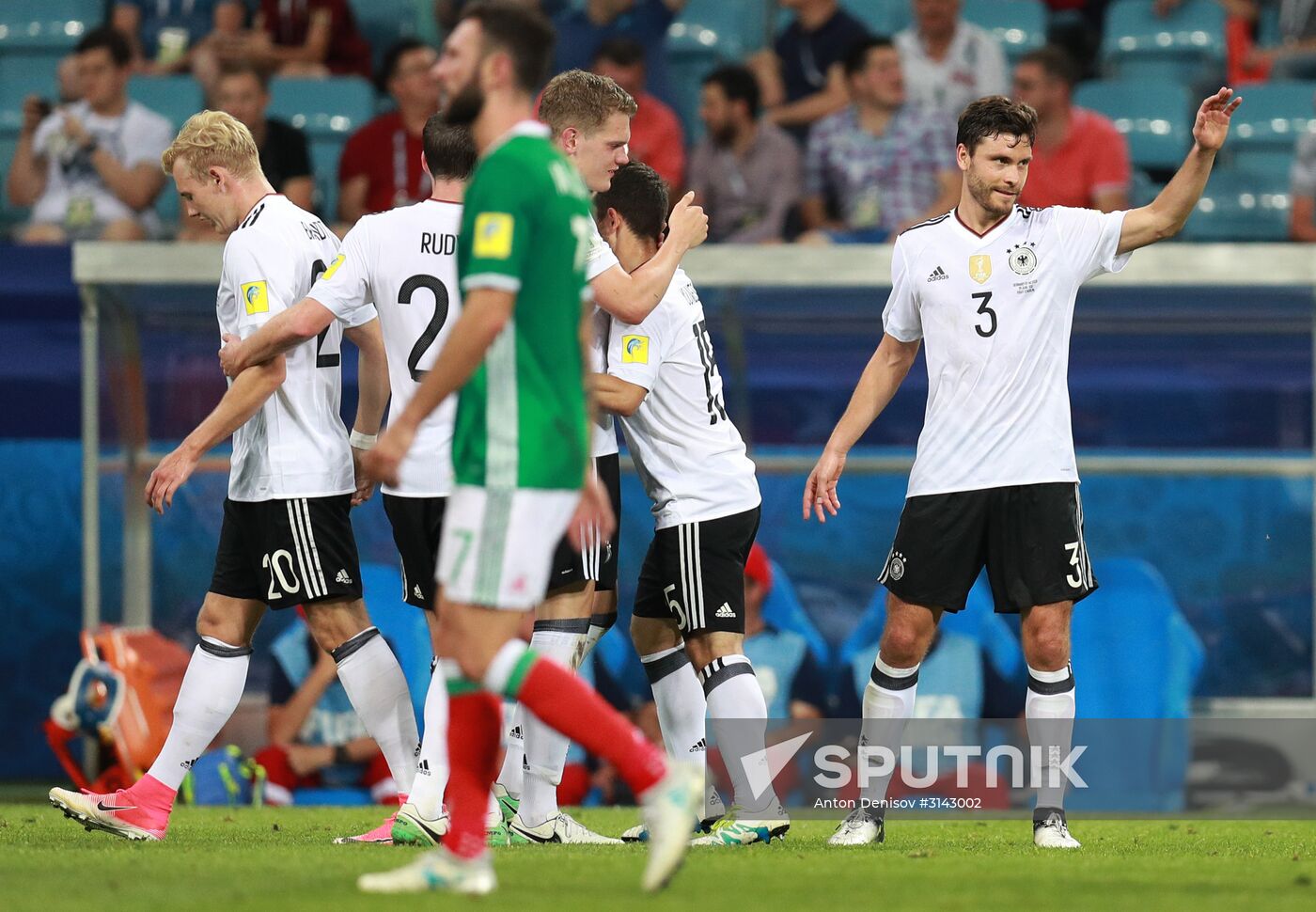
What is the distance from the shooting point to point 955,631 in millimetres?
8508

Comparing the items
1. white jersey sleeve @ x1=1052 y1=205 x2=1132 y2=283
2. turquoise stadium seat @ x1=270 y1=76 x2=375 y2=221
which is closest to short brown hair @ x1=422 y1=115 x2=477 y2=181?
white jersey sleeve @ x1=1052 y1=205 x2=1132 y2=283

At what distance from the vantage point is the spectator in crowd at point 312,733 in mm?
8320

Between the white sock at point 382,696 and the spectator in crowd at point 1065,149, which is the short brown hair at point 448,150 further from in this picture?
the spectator in crowd at point 1065,149

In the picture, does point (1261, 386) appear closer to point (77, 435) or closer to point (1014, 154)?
point (1014, 154)

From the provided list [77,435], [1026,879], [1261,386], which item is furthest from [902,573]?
[77,435]

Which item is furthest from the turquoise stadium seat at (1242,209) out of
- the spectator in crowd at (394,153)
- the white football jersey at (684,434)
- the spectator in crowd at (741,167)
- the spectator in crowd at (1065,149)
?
the white football jersey at (684,434)

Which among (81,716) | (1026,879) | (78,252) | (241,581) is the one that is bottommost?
(81,716)

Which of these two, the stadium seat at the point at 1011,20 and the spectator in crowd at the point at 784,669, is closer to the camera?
the spectator in crowd at the point at 784,669

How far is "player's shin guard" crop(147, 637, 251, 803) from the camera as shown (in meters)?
5.31

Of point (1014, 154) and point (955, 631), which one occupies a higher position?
point (1014, 154)

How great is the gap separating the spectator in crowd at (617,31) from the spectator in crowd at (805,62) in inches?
24.8

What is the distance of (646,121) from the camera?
988 cm

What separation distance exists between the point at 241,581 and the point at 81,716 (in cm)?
285

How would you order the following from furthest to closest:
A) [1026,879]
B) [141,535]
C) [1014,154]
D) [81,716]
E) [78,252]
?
[141,535], [78,252], [81,716], [1014,154], [1026,879]
